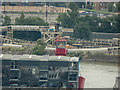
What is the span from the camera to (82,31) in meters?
41.4

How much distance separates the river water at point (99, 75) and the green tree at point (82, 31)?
1114 cm

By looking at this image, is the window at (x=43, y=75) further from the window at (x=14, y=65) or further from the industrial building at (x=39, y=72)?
the window at (x=14, y=65)

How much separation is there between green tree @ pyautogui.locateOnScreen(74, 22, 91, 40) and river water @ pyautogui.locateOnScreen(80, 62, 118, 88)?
11.1 meters

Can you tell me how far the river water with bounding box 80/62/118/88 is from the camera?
2263 centimetres

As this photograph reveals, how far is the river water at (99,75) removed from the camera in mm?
22631

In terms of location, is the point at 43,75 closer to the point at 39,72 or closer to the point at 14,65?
the point at 39,72

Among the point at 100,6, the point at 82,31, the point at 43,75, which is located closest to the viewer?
the point at 43,75

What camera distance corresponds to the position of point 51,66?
61.0ft

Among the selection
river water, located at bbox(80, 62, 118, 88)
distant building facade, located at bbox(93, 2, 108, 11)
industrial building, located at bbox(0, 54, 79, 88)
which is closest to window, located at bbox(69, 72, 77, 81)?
industrial building, located at bbox(0, 54, 79, 88)

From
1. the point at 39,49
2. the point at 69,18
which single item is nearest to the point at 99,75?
the point at 39,49

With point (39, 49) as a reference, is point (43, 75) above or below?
above

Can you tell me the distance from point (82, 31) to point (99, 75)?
51.4 feet

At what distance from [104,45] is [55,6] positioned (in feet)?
47.0

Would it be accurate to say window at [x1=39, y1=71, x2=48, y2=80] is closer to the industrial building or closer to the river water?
the industrial building
